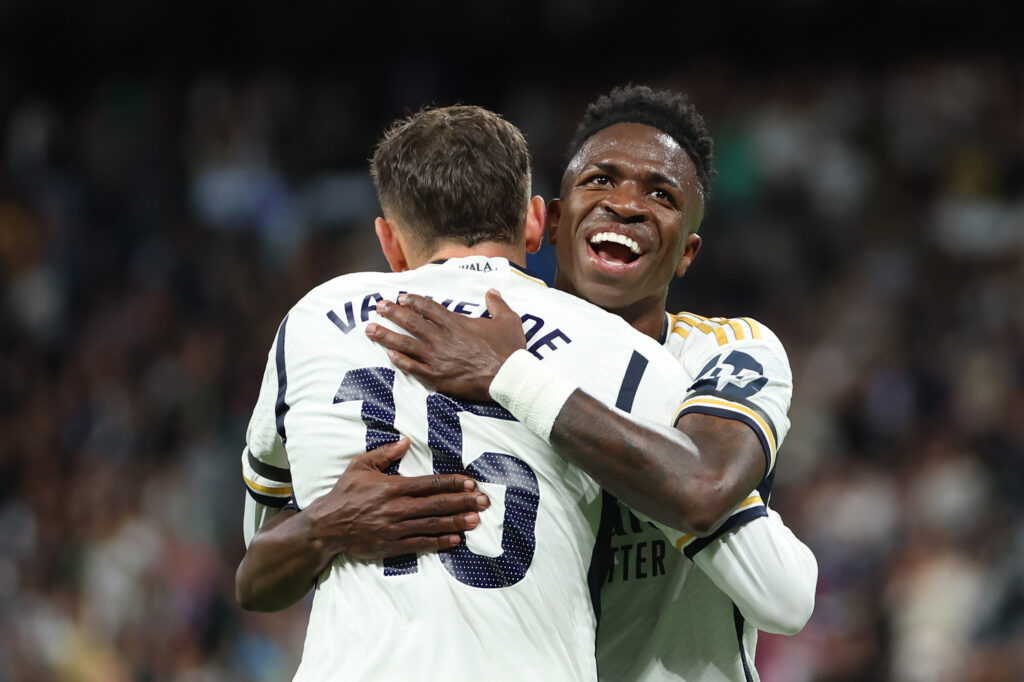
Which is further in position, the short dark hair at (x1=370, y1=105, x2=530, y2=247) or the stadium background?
the stadium background

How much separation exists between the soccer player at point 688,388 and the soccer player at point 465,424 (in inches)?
2.7

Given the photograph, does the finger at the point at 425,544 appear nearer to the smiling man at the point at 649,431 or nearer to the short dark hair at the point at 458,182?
the smiling man at the point at 649,431

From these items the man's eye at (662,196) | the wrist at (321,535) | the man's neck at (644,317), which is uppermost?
the man's eye at (662,196)

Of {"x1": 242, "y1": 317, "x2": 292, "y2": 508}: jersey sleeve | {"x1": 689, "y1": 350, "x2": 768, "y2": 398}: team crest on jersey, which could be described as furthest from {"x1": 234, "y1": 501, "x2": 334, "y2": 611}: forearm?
{"x1": 689, "y1": 350, "x2": 768, "y2": 398}: team crest on jersey

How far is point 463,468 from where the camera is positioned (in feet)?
8.37

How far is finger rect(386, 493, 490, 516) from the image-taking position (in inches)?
97.4

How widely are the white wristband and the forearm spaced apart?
0.51 m

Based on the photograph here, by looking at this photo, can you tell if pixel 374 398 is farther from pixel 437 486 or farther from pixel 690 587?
pixel 690 587

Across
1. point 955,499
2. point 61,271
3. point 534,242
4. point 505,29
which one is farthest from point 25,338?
point 534,242

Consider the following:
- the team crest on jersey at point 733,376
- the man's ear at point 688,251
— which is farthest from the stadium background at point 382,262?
the team crest on jersey at point 733,376

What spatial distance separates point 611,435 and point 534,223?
710 millimetres

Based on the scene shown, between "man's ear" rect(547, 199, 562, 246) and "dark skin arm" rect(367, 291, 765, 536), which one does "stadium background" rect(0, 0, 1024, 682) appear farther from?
"dark skin arm" rect(367, 291, 765, 536)

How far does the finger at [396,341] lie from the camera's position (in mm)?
2566

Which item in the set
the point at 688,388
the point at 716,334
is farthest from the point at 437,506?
the point at 716,334
